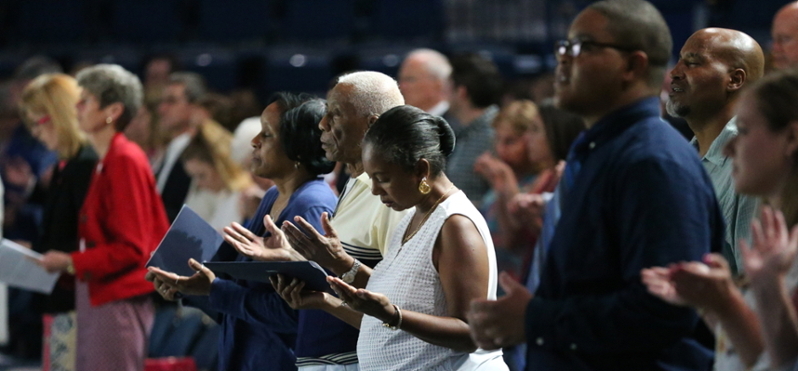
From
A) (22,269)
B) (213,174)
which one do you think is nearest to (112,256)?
(22,269)

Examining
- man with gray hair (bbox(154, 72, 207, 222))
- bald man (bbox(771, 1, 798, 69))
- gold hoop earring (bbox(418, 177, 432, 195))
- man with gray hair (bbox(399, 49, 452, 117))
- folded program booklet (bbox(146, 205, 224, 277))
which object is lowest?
man with gray hair (bbox(154, 72, 207, 222))

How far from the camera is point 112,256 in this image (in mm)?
4488

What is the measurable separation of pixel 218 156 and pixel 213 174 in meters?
0.11

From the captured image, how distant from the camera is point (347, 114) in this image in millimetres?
3070

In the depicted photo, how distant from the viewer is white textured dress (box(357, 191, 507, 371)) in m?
2.64

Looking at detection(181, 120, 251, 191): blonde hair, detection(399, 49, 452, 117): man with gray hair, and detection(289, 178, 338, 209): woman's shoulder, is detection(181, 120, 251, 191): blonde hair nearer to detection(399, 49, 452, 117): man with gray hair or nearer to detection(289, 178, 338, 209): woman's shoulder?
detection(399, 49, 452, 117): man with gray hair

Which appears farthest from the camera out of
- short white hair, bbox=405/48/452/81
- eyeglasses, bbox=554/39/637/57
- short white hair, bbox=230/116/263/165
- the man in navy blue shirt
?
short white hair, bbox=405/48/452/81

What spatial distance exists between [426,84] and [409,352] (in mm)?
3485

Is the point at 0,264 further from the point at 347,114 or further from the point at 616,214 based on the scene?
the point at 616,214

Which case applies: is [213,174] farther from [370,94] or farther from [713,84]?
[713,84]

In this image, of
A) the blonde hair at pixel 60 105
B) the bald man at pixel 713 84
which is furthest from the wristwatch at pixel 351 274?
the blonde hair at pixel 60 105

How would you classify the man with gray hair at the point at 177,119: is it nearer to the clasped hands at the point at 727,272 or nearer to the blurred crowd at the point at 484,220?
the blurred crowd at the point at 484,220

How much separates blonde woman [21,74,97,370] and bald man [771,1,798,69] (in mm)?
2967

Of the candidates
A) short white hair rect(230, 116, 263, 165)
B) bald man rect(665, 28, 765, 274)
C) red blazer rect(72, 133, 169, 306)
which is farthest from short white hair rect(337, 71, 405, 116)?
short white hair rect(230, 116, 263, 165)
